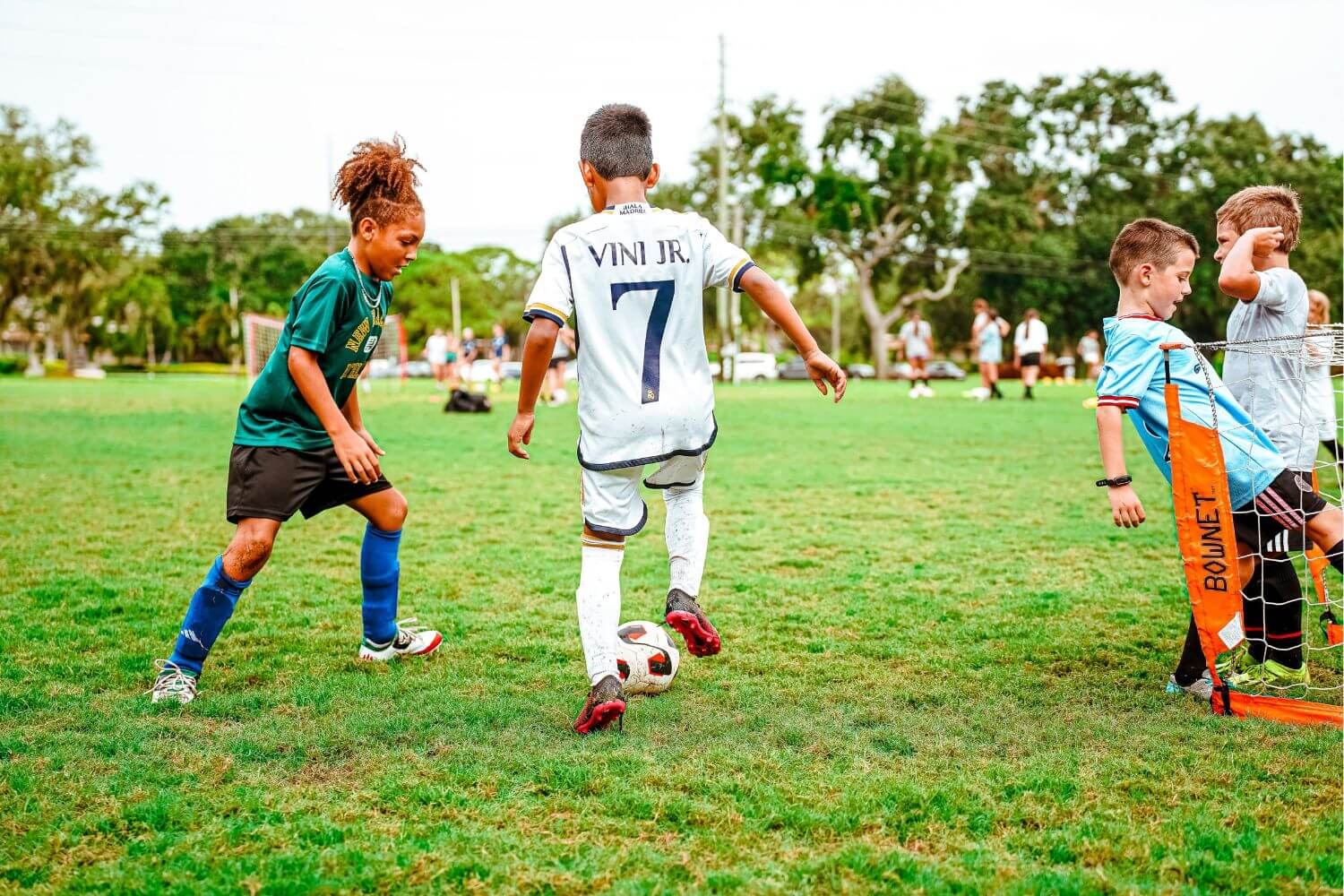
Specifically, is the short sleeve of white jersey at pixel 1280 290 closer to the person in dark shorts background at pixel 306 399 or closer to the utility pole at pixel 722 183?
the person in dark shorts background at pixel 306 399

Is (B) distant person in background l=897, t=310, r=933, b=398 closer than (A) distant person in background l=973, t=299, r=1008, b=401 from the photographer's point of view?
No

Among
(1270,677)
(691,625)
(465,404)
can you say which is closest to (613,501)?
(691,625)

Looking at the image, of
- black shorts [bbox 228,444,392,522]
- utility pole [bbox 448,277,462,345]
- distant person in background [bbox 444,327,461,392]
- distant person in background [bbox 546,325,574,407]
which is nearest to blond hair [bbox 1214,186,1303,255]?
black shorts [bbox 228,444,392,522]

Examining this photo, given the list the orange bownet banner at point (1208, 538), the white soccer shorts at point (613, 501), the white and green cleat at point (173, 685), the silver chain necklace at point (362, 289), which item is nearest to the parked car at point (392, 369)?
the silver chain necklace at point (362, 289)

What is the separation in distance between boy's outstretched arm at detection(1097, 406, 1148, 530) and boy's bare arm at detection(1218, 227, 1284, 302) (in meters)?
0.64

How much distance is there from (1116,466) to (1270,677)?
3.44ft

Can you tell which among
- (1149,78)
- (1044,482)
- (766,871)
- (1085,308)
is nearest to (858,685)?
(766,871)

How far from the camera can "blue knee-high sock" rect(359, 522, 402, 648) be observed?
4.46m

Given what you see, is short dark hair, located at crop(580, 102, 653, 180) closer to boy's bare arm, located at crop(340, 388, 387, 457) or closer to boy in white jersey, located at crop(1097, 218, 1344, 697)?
boy's bare arm, located at crop(340, 388, 387, 457)

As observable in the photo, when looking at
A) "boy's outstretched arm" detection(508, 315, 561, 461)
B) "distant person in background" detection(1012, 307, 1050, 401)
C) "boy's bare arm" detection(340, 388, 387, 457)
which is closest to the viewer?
"boy's outstretched arm" detection(508, 315, 561, 461)

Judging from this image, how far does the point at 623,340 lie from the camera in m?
3.59

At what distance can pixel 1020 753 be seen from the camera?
3359mm

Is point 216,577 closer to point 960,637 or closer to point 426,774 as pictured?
point 426,774

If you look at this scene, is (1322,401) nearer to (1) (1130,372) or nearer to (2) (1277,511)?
(2) (1277,511)
